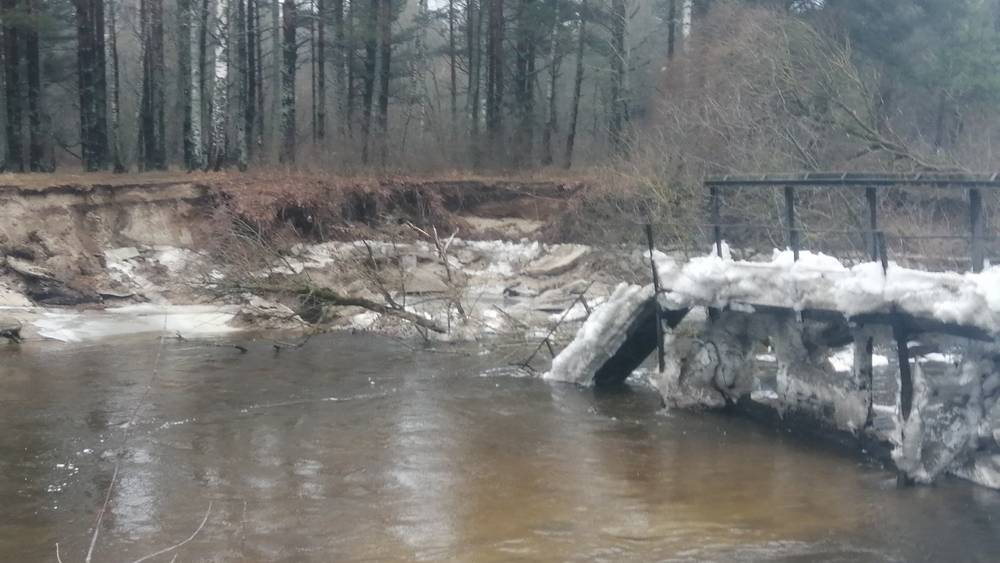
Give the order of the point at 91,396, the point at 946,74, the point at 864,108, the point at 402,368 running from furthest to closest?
the point at 946,74
the point at 864,108
the point at 402,368
the point at 91,396

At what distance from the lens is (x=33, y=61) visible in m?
29.9

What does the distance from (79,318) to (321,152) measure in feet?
38.3

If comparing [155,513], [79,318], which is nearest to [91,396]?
[155,513]

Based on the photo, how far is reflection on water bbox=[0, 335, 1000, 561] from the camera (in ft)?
27.2

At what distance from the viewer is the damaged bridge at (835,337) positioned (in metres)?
9.55

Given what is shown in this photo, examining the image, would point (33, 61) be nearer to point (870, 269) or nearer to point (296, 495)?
point (296, 495)

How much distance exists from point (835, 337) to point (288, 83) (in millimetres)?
20965

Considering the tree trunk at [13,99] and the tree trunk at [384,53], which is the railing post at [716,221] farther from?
the tree trunk at [13,99]

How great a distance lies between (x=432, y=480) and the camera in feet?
32.9

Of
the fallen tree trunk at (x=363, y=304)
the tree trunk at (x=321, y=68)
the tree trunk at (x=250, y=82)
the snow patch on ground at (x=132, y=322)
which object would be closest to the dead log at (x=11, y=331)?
the snow patch on ground at (x=132, y=322)

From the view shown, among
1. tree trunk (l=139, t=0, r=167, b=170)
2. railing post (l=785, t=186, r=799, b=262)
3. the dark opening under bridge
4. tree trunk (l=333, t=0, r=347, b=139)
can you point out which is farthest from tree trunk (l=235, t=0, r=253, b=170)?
railing post (l=785, t=186, r=799, b=262)

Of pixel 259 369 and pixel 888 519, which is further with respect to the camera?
pixel 259 369

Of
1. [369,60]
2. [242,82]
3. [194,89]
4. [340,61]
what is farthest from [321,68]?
[194,89]

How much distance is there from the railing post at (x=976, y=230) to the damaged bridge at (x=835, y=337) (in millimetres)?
12
